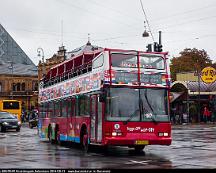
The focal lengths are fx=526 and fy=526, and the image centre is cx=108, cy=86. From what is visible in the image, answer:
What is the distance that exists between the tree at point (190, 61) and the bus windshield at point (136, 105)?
6945 centimetres

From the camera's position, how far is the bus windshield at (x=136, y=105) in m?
19.0

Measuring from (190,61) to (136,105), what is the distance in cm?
7213

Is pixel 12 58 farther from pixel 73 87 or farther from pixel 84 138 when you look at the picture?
pixel 84 138

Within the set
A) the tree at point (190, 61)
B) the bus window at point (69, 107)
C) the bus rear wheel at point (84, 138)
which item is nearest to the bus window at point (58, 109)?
the bus window at point (69, 107)

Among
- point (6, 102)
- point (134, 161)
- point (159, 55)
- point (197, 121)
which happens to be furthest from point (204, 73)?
point (134, 161)

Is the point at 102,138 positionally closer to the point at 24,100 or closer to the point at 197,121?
the point at 197,121

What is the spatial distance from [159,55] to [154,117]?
251cm

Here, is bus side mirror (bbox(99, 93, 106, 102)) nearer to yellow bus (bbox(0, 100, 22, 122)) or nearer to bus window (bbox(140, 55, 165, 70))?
bus window (bbox(140, 55, 165, 70))

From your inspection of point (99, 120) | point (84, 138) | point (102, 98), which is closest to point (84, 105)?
point (84, 138)

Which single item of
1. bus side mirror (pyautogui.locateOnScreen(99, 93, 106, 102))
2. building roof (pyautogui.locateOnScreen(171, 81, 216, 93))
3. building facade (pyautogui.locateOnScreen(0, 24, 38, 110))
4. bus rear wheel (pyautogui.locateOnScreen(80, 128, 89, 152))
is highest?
building facade (pyautogui.locateOnScreen(0, 24, 38, 110))

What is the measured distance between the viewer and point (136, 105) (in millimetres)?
19172

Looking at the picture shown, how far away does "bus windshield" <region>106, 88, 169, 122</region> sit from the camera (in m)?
19.0

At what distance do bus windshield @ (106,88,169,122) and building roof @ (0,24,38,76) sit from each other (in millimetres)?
101645

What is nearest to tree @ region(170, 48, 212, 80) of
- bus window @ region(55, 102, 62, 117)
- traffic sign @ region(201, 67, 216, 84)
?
traffic sign @ region(201, 67, 216, 84)
